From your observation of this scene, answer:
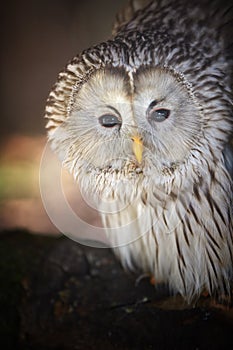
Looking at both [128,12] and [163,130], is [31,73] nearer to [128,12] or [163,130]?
[128,12]

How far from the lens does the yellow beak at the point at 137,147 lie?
0.94 meters

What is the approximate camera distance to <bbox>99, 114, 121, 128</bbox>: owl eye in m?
0.93

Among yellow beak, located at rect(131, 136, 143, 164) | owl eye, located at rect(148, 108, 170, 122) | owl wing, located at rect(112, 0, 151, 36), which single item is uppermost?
owl wing, located at rect(112, 0, 151, 36)

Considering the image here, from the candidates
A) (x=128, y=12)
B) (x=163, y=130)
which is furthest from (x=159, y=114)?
(x=128, y=12)

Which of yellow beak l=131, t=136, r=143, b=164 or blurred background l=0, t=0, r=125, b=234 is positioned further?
blurred background l=0, t=0, r=125, b=234

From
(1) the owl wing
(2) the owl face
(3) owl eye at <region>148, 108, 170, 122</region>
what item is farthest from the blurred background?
(3) owl eye at <region>148, 108, 170, 122</region>

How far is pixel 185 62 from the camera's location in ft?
3.21

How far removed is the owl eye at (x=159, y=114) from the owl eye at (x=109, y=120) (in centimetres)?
7

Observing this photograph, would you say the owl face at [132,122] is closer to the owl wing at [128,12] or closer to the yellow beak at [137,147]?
the yellow beak at [137,147]

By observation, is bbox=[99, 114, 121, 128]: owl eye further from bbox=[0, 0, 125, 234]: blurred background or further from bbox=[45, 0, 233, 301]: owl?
bbox=[0, 0, 125, 234]: blurred background

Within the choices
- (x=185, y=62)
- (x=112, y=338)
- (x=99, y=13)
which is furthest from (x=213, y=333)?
(x=99, y=13)

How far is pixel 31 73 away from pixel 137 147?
0.46 meters

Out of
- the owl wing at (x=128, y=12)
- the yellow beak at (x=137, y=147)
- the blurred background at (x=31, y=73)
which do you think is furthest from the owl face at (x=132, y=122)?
the owl wing at (x=128, y=12)

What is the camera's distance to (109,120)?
3.08 feet
